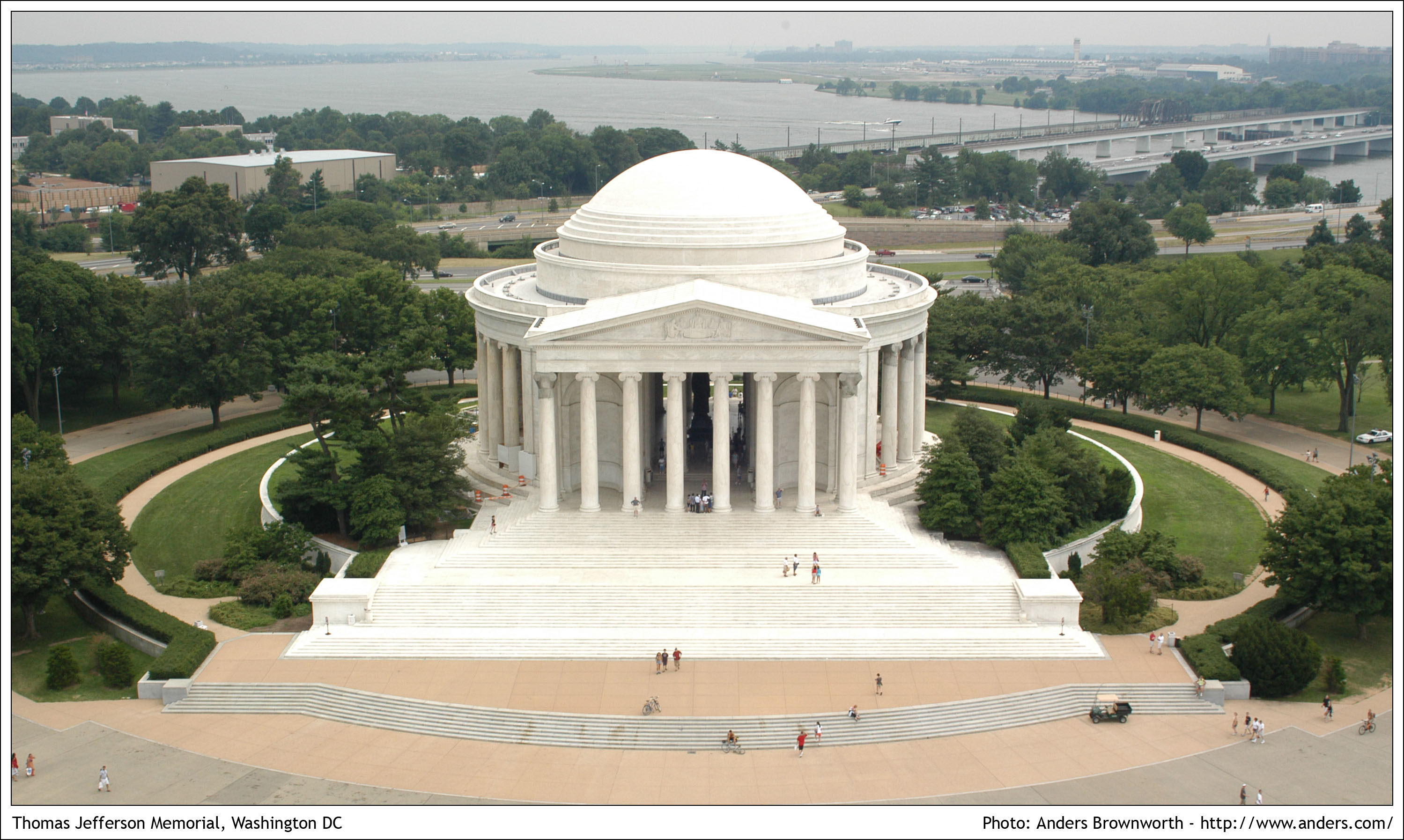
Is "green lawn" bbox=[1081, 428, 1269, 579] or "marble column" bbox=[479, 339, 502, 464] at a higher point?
"marble column" bbox=[479, 339, 502, 464]

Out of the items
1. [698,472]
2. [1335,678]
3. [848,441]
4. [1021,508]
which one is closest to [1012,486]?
[1021,508]

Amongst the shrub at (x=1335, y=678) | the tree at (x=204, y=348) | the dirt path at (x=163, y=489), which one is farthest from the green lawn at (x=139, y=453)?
the shrub at (x=1335, y=678)

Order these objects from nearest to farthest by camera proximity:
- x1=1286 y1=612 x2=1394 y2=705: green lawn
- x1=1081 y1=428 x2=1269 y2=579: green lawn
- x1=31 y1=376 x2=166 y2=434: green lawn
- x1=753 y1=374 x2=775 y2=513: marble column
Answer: x1=1286 y1=612 x2=1394 y2=705: green lawn, x1=753 y1=374 x2=775 y2=513: marble column, x1=1081 y1=428 x2=1269 y2=579: green lawn, x1=31 y1=376 x2=166 y2=434: green lawn

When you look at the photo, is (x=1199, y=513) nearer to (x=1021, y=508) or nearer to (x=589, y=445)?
(x=1021, y=508)

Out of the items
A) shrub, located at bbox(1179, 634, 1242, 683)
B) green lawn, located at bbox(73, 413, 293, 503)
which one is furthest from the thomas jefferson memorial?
green lawn, located at bbox(73, 413, 293, 503)

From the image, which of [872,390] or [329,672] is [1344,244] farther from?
[329,672]

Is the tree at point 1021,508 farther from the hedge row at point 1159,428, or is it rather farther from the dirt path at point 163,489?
the dirt path at point 163,489

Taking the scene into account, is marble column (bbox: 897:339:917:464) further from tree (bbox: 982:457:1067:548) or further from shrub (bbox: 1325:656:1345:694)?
shrub (bbox: 1325:656:1345:694)
